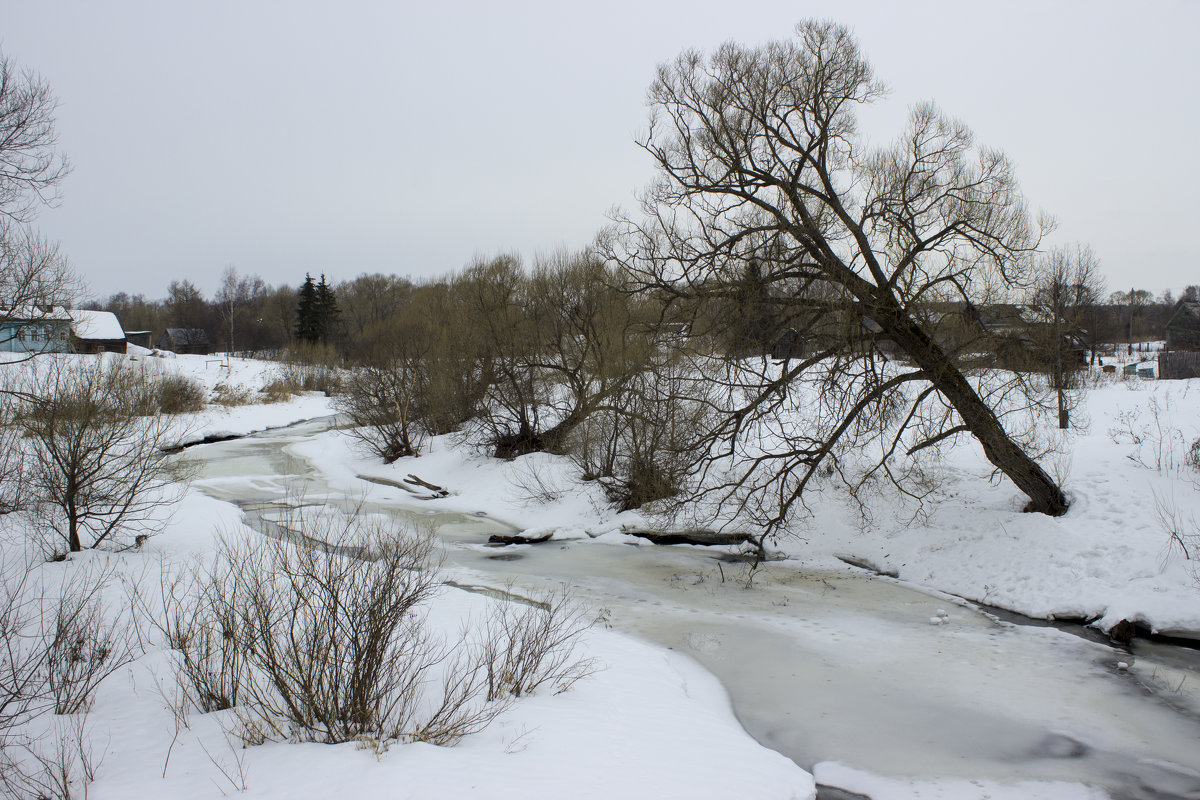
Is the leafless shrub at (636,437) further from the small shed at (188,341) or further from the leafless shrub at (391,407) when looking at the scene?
the small shed at (188,341)

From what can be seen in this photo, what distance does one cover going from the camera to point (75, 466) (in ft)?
42.2

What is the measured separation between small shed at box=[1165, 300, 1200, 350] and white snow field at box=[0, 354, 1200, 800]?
27.1 m

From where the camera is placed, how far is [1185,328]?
4281cm

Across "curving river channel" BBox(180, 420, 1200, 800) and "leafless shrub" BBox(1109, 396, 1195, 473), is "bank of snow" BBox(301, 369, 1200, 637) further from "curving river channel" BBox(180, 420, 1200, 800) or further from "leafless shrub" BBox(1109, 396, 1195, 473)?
"curving river channel" BBox(180, 420, 1200, 800)

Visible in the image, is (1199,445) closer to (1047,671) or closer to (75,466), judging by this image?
(1047,671)

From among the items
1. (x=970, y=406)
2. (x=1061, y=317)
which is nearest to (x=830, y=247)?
(x=970, y=406)

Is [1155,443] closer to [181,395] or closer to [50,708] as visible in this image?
[50,708]

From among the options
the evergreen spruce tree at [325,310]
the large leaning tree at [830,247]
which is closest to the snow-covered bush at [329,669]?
the large leaning tree at [830,247]

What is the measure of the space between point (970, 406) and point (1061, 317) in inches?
321

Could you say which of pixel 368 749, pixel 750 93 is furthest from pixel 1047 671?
pixel 750 93

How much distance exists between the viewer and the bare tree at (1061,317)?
14704 mm

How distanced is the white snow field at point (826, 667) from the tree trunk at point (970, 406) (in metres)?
0.73

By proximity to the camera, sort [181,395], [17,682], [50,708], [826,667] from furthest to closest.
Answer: [181,395], [826,667], [50,708], [17,682]

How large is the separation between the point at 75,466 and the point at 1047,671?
52.9 ft
